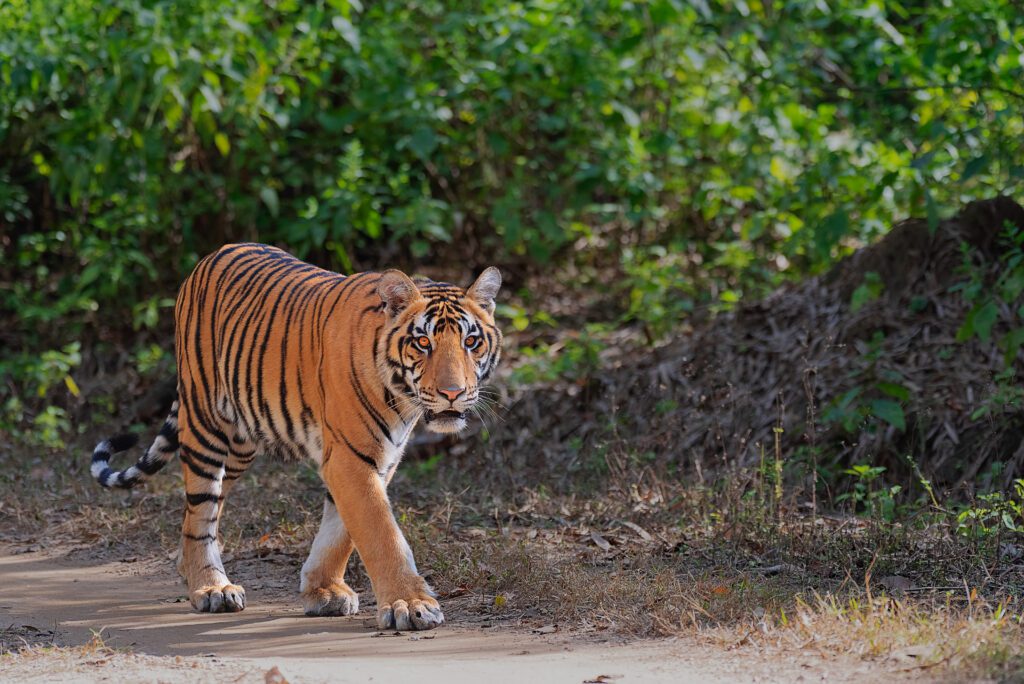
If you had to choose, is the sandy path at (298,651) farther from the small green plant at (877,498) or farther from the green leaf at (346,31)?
the green leaf at (346,31)

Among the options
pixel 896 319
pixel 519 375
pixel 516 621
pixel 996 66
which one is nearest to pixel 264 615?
pixel 516 621

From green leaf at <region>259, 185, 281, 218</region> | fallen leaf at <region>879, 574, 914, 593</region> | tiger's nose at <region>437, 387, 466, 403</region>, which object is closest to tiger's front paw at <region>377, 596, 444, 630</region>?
tiger's nose at <region>437, 387, 466, 403</region>

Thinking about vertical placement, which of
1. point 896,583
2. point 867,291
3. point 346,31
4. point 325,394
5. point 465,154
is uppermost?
point 346,31

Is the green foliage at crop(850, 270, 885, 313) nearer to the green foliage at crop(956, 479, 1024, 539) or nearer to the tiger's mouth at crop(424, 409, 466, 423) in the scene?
the green foliage at crop(956, 479, 1024, 539)

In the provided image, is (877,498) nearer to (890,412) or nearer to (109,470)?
(890,412)

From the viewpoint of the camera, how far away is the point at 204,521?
5.50m

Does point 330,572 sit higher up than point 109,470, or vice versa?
point 109,470

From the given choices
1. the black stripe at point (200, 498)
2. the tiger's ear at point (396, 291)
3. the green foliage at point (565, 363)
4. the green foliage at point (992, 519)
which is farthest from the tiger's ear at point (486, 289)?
the green foliage at point (565, 363)

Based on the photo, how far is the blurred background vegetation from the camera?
8570mm

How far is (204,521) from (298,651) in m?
1.22

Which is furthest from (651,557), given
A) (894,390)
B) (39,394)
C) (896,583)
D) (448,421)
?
(39,394)

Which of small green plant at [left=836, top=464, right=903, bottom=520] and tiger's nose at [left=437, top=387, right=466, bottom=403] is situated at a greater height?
tiger's nose at [left=437, top=387, right=466, bottom=403]

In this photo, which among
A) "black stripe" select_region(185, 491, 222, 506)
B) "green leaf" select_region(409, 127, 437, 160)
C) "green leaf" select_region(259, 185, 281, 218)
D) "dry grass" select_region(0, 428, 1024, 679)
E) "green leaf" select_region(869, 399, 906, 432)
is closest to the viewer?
"dry grass" select_region(0, 428, 1024, 679)

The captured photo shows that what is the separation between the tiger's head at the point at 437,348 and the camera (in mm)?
4828
